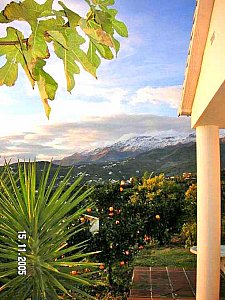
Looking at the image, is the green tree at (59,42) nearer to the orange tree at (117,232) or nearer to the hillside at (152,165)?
the orange tree at (117,232)

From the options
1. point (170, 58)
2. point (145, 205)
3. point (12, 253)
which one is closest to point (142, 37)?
point (170, 58)

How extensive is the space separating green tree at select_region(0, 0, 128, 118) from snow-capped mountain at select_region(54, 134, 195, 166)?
326 inches

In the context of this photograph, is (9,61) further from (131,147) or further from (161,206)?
(131,147)

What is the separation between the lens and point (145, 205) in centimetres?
750

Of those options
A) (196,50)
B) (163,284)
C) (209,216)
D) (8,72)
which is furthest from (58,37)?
(163,284)

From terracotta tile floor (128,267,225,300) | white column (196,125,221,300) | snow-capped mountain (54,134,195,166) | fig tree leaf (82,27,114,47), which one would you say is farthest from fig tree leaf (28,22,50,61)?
snow-capped mountain (54,134,195,166)

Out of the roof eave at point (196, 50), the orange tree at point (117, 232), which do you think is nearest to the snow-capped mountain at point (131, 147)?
the orange tree at point (117, 232)

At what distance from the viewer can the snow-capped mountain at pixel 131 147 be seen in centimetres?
935

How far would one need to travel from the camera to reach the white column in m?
5.10

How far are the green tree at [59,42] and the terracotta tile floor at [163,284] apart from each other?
531cm

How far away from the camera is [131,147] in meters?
9.57

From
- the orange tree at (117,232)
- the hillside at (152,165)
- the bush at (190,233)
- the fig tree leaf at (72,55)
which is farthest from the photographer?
the hillside at (152,165)

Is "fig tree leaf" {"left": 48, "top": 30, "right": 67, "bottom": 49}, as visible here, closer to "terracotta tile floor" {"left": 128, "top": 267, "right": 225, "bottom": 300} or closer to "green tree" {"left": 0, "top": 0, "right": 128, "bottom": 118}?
"green tree" {"left": 0, "top": 0, "right": 128, "bottom": 118}

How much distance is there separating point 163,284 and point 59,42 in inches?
235
